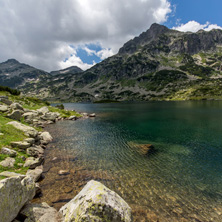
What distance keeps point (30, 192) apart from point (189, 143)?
33.6m

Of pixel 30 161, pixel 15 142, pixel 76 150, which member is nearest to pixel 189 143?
pixel 76 150

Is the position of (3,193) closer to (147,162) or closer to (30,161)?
(30,161)

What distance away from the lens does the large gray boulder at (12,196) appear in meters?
7.71

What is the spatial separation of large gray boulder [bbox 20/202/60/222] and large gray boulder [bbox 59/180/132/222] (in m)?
0.95

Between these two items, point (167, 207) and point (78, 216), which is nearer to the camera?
point (78, 216)

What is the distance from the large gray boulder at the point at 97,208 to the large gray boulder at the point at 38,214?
0.95 m

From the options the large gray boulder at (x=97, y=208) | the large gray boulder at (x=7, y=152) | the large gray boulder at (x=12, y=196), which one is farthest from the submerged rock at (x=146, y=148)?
the large gray boulder at (x=7, y=152)

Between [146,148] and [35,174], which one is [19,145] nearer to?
[35,174]

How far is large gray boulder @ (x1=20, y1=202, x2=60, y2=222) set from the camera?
891cm

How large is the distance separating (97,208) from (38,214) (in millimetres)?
4765

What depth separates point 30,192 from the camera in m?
10.3

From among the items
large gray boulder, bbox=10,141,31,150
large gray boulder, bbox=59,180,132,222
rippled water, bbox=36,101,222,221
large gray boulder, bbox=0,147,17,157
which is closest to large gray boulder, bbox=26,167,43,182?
rippled water, bbox=36,101,222,221

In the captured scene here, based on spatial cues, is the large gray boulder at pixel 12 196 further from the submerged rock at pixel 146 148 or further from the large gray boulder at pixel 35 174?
the submerged rock at pixel 146 148

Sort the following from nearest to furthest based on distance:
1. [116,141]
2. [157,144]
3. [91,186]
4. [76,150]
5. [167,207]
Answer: [91,186]
[167,207]
[76,150]
[157,144]
[116,141]
